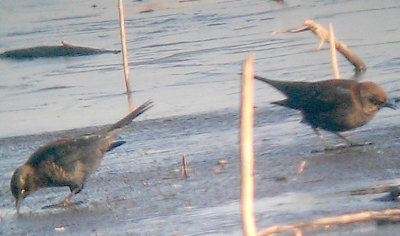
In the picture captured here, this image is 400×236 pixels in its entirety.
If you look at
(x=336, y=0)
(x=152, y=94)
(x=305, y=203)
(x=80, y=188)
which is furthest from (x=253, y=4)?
(x=305, y=203)

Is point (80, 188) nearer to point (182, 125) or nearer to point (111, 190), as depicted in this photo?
point (111, 190)

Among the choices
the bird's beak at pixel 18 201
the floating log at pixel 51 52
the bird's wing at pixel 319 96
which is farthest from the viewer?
the floating log at pixel 51 52

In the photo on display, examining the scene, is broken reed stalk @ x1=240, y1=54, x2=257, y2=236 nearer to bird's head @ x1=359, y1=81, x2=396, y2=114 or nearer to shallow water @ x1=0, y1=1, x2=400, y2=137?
bird's head @ x1=359, y1=81, x2=396, y2=114

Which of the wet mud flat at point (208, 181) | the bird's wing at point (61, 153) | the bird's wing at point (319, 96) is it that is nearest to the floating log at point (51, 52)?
the wet mud flat at point (208, 181)

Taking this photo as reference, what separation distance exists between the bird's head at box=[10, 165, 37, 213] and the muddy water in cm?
12

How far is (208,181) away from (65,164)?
1274 millimetres

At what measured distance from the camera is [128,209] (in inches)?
264

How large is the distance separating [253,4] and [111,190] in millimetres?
10922

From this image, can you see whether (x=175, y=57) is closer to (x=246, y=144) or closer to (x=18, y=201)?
(x=18, y=201)

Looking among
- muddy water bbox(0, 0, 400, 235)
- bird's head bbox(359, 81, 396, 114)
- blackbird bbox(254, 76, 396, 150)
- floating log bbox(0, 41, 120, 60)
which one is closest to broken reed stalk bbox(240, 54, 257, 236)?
muddy water bbox(0, 0, 400, 235)

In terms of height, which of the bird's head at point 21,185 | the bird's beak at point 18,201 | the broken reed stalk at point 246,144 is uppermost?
the broken reed stalk at point 246,144

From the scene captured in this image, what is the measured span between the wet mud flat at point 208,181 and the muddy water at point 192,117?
1 centimetres

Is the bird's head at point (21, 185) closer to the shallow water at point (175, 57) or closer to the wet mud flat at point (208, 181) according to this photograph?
the wet mud flat at point (208, 181)

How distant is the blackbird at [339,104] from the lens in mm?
8180
